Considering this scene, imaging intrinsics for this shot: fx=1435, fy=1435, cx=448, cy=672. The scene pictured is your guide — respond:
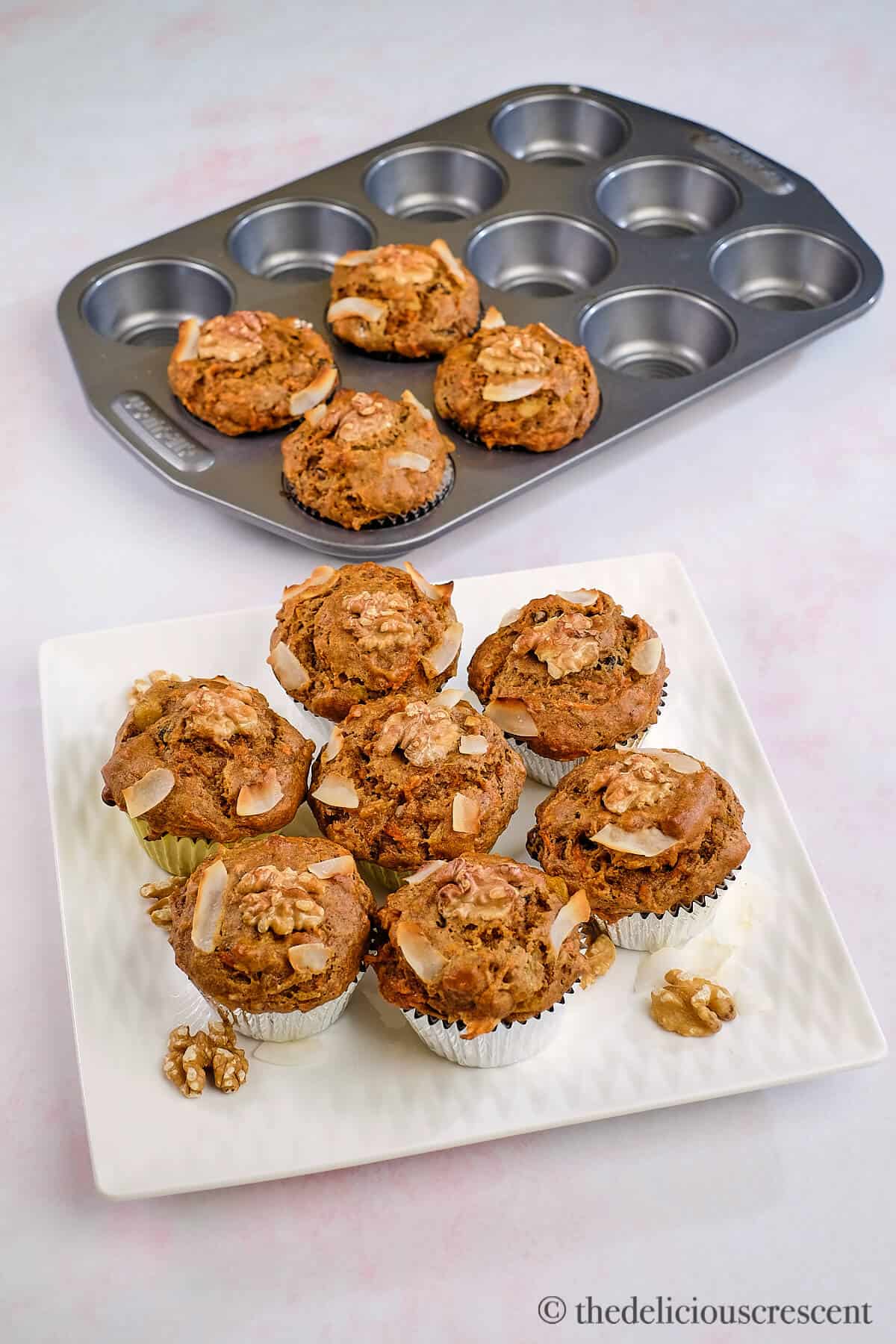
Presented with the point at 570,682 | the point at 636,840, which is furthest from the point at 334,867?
the point at 570,682

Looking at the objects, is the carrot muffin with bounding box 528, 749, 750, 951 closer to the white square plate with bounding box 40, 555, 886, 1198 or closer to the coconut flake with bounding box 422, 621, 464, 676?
the white square plate with bounding box 40, 555, 886, 1198

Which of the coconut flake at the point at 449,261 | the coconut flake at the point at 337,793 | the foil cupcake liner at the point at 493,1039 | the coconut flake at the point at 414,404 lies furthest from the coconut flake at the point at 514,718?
the coconut flake at the point at 449,261

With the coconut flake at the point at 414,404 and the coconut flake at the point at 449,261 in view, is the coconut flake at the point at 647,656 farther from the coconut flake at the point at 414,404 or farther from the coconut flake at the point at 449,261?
the coconut flake at the point at 449,261

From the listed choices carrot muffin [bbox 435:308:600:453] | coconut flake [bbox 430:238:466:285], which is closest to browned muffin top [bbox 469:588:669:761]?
carrot muffin [bbox 435:308:600:453]

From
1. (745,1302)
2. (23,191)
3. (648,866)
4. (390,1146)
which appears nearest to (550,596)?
(648,866)

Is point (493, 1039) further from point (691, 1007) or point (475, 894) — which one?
point (691, 1007)

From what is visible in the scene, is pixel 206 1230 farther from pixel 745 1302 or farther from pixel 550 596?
pixel 550 596
